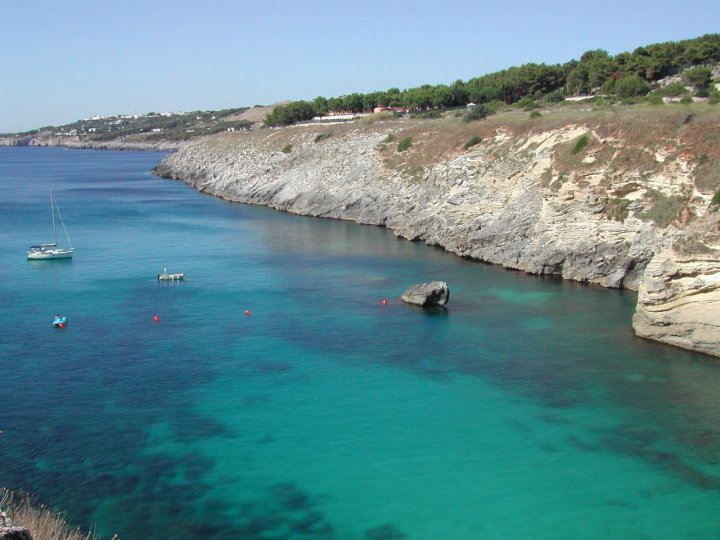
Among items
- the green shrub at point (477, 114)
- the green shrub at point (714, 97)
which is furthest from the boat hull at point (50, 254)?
the green shrub at point (714, 97)

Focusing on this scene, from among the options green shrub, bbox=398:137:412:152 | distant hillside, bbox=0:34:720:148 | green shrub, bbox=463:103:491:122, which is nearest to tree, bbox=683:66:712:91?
distant hillside, bbox=0:34:720:148

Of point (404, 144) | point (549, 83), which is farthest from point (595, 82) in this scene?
point (404, 144)

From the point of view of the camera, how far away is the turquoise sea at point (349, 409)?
20.9m

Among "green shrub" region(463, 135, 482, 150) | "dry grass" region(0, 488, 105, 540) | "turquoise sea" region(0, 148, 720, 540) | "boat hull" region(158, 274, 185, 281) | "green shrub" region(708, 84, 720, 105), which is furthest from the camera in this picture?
"green shrub" region(463, 135, 482, 150)

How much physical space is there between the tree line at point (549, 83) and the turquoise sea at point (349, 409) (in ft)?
171

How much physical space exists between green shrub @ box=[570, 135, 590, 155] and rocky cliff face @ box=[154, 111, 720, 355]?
0.35 feet

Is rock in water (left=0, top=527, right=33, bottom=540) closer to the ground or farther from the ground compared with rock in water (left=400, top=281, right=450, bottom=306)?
farther from the ground

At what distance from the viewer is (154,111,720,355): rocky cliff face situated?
44594 millimetres

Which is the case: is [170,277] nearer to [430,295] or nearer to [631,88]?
[430,295]

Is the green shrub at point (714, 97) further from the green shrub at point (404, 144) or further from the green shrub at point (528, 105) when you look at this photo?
the green shrub at point (404, 144)

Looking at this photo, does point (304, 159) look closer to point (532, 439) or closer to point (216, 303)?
point (216, 303)

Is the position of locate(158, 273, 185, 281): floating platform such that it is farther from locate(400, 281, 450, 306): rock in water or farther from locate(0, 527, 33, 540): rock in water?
locate(0, 527, 33, 540): rock in water

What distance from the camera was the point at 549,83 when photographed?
104 metres

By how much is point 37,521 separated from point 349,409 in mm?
13482
